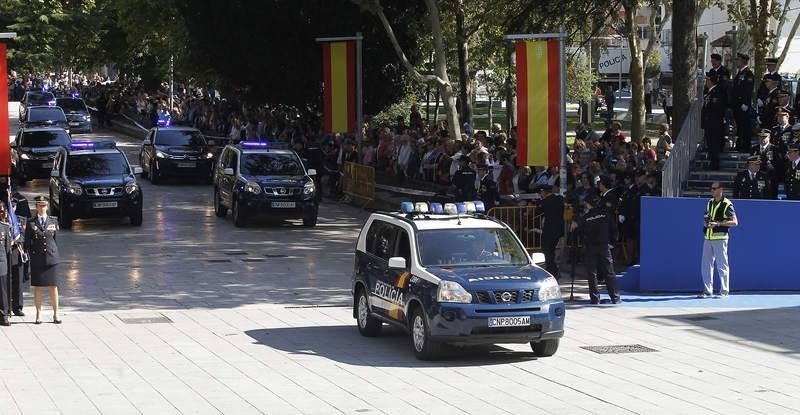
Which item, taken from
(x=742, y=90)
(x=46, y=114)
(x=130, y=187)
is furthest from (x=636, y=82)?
(x=46, y=114)

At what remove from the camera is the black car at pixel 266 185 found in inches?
1176

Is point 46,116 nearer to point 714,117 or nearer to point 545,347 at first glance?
point 714,117

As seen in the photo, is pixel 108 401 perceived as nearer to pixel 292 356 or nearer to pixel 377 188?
pixel 292 356

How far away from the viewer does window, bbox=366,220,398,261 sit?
16.7 meters

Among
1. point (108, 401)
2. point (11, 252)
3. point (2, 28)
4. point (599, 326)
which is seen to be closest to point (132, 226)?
point (11, 252)

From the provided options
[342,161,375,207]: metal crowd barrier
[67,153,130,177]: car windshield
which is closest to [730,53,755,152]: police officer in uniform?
[342,161,375,207]: metal crowd barrier

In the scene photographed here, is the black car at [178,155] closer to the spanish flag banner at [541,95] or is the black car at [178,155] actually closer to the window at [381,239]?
the spanish flag banner at [541,95]

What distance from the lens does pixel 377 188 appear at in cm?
3528

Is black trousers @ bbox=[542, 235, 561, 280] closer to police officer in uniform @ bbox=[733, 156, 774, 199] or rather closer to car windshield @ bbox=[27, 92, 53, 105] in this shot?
police officer in uniform @ bbox=[733, 156, 774, 199]

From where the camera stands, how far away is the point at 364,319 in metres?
17.3

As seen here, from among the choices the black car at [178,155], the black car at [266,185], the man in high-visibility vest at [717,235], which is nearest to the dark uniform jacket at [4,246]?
the man in high-visibility vest at [717,235]

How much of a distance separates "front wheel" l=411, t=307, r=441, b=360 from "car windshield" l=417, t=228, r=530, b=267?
67 centimetres

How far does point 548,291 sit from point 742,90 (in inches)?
467

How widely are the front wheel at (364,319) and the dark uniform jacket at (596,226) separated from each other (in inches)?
158
